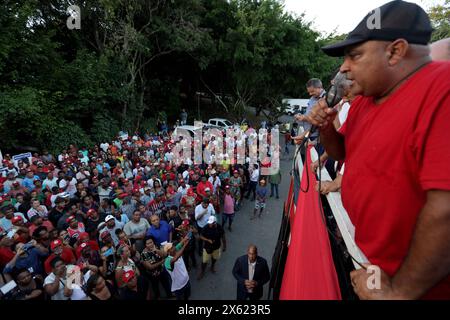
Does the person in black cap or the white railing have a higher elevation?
the person in black cap

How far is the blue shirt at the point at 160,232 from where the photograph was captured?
20.3 ft

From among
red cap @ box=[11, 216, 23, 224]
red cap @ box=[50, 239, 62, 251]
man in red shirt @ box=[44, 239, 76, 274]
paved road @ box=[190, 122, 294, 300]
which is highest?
red cap @ box=[11, 216, 23, 224]

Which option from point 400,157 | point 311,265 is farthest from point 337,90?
point 311,265

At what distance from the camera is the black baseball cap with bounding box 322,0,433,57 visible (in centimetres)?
105

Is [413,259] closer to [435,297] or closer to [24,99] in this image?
[435,297]

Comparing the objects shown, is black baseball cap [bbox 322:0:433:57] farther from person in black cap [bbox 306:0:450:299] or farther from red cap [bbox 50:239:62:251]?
red cap [bbox 50:239:62:251]

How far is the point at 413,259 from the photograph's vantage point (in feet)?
3.00

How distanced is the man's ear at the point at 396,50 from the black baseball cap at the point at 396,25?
0.06 ft

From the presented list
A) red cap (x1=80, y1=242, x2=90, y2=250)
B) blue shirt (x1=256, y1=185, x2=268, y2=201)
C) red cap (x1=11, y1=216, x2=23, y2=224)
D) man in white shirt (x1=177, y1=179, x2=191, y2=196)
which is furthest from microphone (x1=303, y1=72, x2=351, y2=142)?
blue shirt (x1=256, y1=185, x2=268, y2=201)

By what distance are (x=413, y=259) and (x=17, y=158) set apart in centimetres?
1261

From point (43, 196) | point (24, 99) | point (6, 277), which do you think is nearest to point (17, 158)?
point (24, 99)

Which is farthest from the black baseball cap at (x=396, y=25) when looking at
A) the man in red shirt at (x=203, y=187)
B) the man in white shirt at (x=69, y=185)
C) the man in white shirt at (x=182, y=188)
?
the man in white shirt at (x=69, y=185)

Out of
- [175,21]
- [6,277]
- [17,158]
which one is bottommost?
[6,277]

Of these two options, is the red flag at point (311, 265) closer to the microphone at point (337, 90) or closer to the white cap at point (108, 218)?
the microphone at point (337, 90)
